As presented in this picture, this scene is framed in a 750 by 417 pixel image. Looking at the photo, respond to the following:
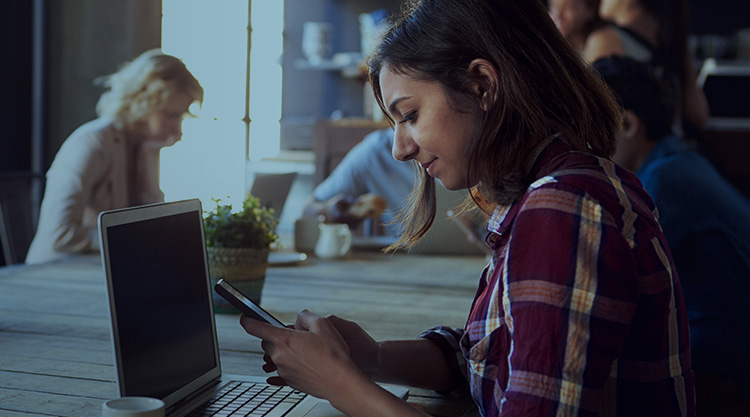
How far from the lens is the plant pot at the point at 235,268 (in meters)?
1.57

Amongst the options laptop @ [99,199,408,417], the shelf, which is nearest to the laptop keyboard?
laptop @ [99,199,408,417]

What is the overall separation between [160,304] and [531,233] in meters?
0.44

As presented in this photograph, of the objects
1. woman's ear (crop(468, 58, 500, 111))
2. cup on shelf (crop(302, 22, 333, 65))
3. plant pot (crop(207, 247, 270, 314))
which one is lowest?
plant pot (crop(207, 247, 270, 314))

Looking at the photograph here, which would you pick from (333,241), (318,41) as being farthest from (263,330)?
(318,41)

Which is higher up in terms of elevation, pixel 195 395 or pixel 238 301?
pixel 238 301

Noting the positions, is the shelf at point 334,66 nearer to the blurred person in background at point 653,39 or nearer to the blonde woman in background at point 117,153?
the blonde woman in background at point 117,153

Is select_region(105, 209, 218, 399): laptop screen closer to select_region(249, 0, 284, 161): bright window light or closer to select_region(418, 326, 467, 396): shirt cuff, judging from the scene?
select_region(418, 326, 467, 396): shirt cuff

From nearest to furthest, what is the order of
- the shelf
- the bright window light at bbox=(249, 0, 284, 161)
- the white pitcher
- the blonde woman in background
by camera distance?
the white pitcher, the blonde woman in background, the shelf, the bright window light at bbox=(249, 0, 284, 161)

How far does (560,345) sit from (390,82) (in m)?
0.41

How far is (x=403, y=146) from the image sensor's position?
0.99 metres

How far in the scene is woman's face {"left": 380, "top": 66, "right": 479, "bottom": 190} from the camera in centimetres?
93

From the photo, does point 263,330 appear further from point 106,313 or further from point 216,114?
point 216,114

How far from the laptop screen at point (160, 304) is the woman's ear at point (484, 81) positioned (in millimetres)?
414

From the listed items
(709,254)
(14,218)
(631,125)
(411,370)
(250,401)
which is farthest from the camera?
(14,218)
